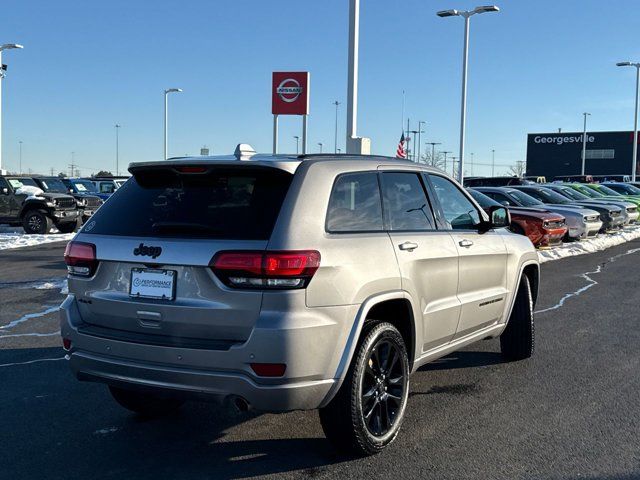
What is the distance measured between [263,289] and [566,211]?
16.4m

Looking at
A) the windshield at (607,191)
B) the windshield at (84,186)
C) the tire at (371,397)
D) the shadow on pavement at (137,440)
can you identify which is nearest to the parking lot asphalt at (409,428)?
the shadow on pavement at (137,440)

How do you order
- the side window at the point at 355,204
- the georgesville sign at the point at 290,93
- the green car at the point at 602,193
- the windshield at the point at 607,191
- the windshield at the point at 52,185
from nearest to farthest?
1. the side window at the point at 355,204
2. the georgesville sign at the point at 290,93
3. the windshield at the point at 52,185
4. the green car at the point at 602,193
5. the windshield at the point at 607,191

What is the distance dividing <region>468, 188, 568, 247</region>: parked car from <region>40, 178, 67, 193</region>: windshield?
43.2 ft

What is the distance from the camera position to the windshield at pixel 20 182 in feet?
70.8

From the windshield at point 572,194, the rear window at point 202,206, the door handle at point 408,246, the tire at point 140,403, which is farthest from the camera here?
the windshield at point 572,194

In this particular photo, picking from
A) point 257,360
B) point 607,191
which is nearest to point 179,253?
point 257,360

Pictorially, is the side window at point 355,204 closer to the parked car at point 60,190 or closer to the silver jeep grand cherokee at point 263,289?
the silver jeep grand cherokee at point 263,289

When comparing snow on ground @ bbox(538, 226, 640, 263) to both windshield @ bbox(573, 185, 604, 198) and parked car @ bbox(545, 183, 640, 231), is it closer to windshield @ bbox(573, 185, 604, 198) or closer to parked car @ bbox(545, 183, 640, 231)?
parked car @ bbox(545, 183, 640, 231)

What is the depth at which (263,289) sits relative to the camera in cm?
373

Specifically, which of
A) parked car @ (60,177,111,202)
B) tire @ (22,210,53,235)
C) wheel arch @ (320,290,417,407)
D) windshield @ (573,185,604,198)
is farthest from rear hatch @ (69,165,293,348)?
windshield @ (573,185,604,198)

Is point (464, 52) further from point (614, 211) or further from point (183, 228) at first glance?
point (183, 228)

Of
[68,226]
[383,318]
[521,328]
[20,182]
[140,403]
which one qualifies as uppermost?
[20,182]

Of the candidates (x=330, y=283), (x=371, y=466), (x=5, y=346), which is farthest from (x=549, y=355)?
(x=5, y=346)

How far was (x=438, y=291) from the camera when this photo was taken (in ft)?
16.2
